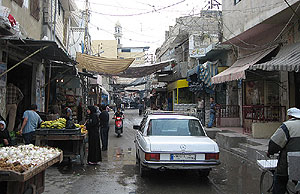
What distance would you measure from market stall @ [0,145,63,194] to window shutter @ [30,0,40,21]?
8.38 m

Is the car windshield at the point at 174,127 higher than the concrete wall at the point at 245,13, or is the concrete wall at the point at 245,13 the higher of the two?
the concrete wall at the point at 245,13

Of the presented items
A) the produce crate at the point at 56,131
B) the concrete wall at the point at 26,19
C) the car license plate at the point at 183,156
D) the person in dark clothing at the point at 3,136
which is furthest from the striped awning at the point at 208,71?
the person in dark clothing at the point at 3,136

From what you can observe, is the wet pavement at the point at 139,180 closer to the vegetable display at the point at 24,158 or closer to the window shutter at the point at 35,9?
the vegetable display at the point at 24,158

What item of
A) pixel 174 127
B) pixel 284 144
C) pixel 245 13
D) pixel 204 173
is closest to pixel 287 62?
pixel 174 127

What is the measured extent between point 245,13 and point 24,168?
1092 centimetres

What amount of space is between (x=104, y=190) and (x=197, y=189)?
1.99m

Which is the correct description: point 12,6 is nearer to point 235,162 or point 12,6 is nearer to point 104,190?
point 104,190

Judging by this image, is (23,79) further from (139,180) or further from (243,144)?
(243,144)

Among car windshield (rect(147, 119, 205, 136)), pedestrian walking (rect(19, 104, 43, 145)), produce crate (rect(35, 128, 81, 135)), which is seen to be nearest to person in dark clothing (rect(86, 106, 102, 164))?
produce crate (rect(35, 128, 81, 135))

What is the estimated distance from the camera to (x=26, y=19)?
1027 cm

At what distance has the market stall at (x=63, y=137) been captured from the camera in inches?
275

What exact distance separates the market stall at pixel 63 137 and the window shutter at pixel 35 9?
593 centimetres

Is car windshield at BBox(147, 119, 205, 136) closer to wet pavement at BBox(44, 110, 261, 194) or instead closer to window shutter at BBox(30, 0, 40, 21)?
wet pavement at BBox(44, 110, 261, 194)

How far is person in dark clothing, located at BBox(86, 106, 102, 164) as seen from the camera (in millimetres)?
7496
